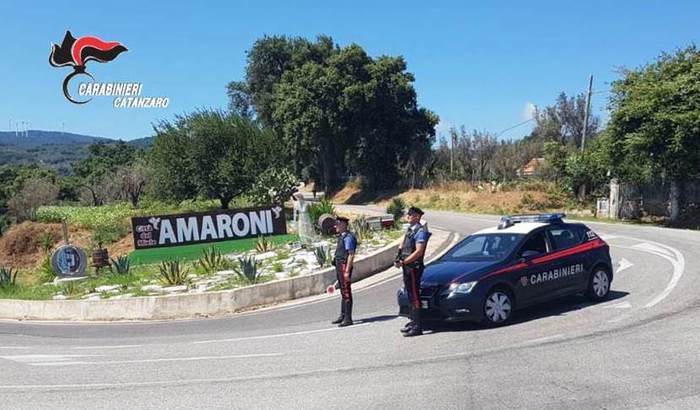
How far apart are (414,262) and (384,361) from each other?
170 centimetres

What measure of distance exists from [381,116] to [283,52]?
1952cm

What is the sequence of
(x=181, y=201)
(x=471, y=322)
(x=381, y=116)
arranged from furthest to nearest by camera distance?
(x=381, y=116), (x=181, y=201), (x=471, y=322)

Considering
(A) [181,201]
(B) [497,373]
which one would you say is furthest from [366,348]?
(A) [181,201]

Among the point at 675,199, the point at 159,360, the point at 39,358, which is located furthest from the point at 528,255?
the point at 675,199

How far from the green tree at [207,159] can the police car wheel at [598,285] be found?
36.6 m

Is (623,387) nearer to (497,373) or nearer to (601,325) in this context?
(497,373)

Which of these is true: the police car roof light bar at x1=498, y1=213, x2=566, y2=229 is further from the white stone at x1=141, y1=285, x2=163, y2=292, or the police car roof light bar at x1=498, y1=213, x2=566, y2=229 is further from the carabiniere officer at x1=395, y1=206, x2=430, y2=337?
the white stone at x1=141, y1=285, x2=163, y2=292

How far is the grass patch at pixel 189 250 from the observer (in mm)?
21625

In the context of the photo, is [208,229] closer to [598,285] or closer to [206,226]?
[206,226]

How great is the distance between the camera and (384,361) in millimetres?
8172

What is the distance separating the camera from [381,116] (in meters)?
61.3

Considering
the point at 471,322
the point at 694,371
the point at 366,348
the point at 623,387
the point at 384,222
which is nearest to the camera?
the point at 623,387

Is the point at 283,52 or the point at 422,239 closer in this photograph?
the point at 422,239

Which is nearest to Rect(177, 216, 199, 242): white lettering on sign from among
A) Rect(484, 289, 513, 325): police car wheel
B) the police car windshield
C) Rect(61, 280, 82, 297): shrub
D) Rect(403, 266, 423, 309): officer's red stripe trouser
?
Rect(61, 280, 82, 297): shrub
